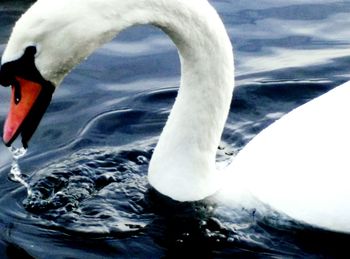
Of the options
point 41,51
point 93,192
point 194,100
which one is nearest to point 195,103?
point 194,100

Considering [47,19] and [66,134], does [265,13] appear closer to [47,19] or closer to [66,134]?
[66,134]

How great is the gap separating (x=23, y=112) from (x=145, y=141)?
1.91m

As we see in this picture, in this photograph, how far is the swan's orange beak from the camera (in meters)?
4.71

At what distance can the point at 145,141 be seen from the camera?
659cm

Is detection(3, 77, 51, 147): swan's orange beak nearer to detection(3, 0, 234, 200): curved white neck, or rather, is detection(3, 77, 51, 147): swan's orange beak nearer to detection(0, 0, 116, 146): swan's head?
detection(0, 0, 116, 146): swan's head

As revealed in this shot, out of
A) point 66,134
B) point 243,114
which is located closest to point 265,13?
point 243,114

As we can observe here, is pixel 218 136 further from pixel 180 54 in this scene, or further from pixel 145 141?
pixel 145 141

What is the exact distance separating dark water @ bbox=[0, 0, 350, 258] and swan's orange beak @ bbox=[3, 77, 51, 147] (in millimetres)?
806

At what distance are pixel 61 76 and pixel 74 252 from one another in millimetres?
1071

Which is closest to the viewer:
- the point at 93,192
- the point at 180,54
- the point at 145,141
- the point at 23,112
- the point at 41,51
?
the point at 41,51

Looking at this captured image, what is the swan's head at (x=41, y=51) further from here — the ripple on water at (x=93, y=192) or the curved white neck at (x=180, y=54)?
the ripple on water at (x=93, y=192)

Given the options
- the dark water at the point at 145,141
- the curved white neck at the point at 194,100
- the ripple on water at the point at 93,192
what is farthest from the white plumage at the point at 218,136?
the ripple on water at the point at 93,192

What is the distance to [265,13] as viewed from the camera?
8.77 m

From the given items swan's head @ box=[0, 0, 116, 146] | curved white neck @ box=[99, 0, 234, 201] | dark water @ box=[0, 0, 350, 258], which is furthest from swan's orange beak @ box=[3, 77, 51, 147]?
dark water @ box=[0, 0, 350, 258]
